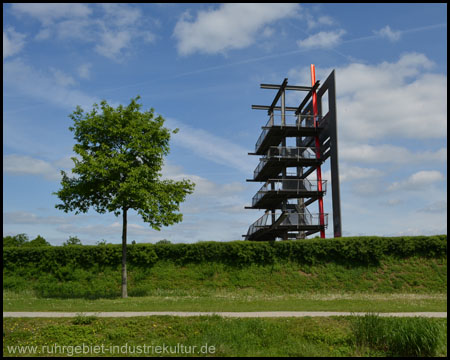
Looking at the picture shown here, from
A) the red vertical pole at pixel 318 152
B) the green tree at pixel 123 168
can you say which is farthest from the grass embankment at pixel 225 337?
the red vertical pole at pixel 318 152

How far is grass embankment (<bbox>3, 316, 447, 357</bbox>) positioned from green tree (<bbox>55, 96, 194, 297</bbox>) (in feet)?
29.3

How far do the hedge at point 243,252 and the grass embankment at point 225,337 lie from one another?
13.4 m

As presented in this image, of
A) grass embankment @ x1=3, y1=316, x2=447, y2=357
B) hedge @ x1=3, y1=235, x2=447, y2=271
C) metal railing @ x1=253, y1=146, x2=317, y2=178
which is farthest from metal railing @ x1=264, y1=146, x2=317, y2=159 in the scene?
grass embankment @ x1=3, y1=316, x2=447, y2=357

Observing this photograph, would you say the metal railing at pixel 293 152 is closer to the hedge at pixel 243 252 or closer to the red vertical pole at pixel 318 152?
the red vertical pole at pixel 318 152

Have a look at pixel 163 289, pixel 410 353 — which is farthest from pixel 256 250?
pixel 410 353

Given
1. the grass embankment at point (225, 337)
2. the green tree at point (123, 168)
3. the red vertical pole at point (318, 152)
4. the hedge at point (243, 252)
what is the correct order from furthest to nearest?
the red vertical pole at point (318, 152) → the hedge at point (243, 252) → the green tree at point (123, 168) → the grass embankment at point (225, 337)

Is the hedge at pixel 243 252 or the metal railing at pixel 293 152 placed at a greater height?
the metal railing at pixel 293 152

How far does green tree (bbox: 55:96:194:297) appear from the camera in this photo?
2078cm

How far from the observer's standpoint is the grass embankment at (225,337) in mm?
10891

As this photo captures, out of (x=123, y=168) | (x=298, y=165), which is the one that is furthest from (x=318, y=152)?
(x=123, y=168)

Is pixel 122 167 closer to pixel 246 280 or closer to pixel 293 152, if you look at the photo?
pixel 246 280

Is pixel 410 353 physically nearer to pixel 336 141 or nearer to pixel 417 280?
pixel 417 280

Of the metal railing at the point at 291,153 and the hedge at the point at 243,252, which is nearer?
the hedge at the point at 243,252

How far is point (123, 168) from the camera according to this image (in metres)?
21.1
